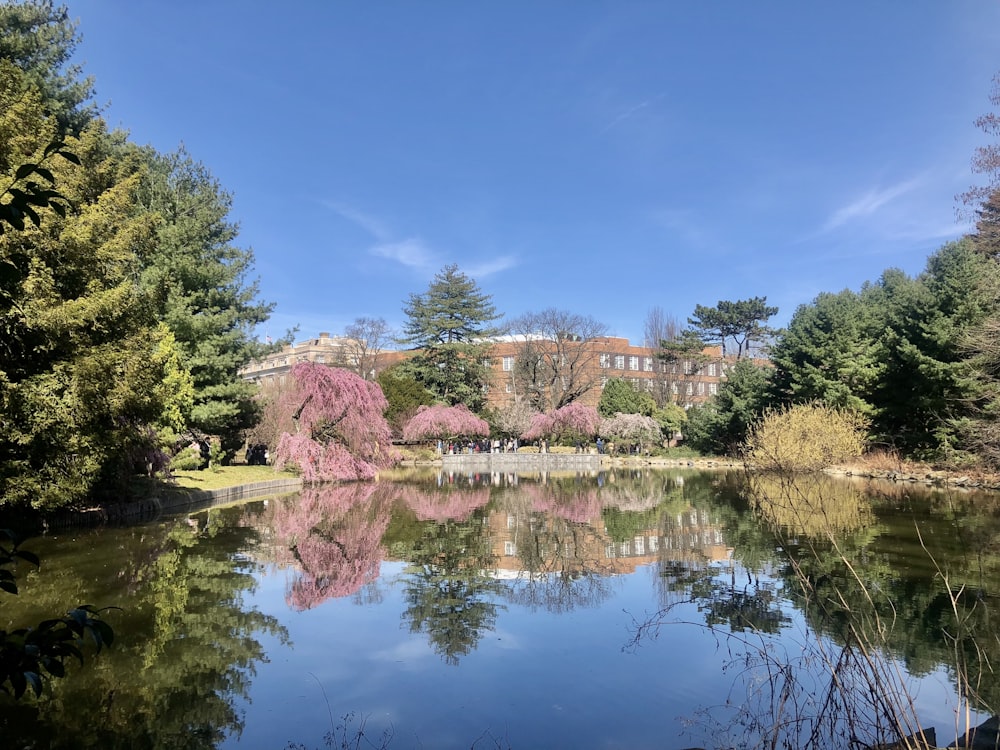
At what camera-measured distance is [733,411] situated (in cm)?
3388

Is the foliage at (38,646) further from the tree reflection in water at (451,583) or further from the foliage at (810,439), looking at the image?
the foliage at (810,439)

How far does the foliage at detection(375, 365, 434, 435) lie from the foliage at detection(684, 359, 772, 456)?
54.4 feet

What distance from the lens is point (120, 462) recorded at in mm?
12945

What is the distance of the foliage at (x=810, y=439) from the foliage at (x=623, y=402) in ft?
65.9

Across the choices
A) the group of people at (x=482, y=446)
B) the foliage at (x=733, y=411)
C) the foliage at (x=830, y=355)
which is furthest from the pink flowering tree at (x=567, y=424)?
the foliage at (x=830, y=355)

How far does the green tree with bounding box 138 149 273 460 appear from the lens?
2031 centimetres

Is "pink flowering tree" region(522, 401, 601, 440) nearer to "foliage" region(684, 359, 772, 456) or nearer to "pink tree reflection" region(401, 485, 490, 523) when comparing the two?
"foliage" region(684, 359, 772, 456)

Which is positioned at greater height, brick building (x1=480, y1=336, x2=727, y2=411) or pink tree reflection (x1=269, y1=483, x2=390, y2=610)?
brick building (x1=480, y1=336, x2=727, y2=411)

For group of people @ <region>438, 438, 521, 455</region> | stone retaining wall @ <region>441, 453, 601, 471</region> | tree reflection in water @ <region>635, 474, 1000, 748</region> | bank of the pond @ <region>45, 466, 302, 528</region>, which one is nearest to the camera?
tree reflection in water @ <region>635, 474, 1000, 748</region>

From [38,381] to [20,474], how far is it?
1.36 m

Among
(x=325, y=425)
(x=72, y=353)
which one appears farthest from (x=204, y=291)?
(x=72, y=353)

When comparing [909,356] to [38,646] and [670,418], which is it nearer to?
[670,418]

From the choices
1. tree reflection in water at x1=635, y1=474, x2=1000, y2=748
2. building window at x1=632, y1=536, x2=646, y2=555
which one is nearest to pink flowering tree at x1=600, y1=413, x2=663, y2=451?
tree reflection in water at x1=635, y1=474, x2=1000, y2=748

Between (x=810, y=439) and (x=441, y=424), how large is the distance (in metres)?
21.2
